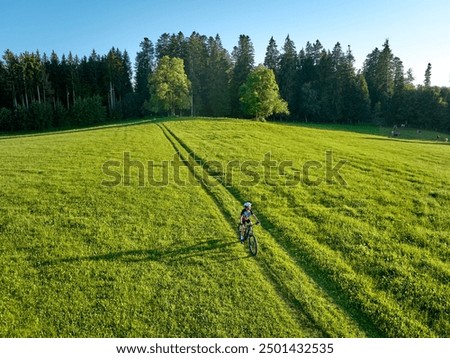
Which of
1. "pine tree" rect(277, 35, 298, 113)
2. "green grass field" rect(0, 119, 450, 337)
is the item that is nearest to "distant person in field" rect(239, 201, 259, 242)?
"green grass field" rect(0, 119, 450, 337)

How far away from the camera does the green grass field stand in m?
11.3

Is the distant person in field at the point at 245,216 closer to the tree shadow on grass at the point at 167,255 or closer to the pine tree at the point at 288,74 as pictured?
the tree shadow on grass at the point at 167,255

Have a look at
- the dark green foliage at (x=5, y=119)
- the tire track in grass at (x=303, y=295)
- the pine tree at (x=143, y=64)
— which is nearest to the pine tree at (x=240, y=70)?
the pine tree at (x=143, y=64)

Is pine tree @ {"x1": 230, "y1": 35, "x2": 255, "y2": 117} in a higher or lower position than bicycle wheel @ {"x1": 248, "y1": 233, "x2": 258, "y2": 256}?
higher

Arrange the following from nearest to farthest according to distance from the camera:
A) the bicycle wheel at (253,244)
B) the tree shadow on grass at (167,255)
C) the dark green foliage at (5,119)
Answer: the tree shadow on grass at (167,255) → the bicycle wheel at (253,244) → the dark green foliage at (5,119)

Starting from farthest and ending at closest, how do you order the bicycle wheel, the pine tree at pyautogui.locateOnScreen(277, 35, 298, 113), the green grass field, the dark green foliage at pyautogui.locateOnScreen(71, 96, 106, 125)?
1. the pine tree at pyautogui.locateOnScreen(277, 35, 298, 113)
2. the dark green foliage at pyautogui.locateOnScreen(71, 96, 106, 125)
3. the bicycle wheel
4. the green grass field

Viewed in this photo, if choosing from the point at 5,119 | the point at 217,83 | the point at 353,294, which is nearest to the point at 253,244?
the point at 353,294

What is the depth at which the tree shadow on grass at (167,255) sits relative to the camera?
48.2 ft

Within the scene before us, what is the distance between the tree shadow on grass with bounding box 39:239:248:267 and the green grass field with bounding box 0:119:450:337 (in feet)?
0.30

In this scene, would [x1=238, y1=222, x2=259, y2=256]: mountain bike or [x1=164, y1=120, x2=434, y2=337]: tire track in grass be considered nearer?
[x1=164, y1=120, x2=434, y2=337]: tire track in grass

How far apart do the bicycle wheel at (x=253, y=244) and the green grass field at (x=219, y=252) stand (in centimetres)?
36

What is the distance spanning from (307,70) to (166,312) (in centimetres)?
11102

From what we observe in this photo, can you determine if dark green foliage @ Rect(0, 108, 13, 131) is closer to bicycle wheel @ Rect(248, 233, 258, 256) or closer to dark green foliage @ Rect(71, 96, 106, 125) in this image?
dark green foliage @ Rect(71, 96, 106, 125)
